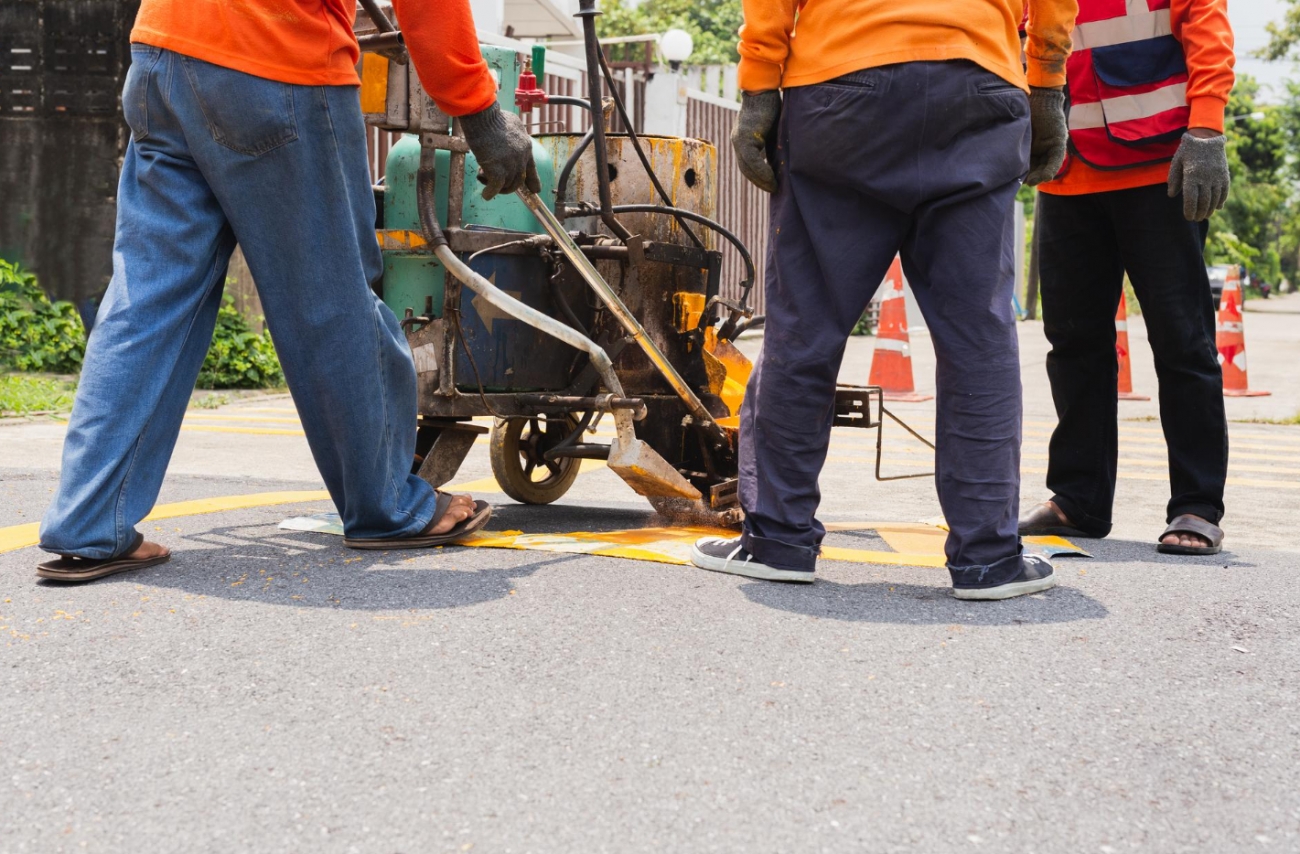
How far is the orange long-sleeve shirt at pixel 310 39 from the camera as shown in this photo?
9.96 feet

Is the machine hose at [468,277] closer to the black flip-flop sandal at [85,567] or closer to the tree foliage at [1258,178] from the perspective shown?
the black flip-flop sandal at [85,567]

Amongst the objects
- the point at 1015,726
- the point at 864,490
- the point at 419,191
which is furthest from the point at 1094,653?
the point at 864,490

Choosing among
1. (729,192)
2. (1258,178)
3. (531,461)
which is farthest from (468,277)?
(1258,178)

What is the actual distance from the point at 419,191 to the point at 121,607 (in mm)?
1450

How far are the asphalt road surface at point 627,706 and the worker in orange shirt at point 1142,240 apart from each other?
53 cm

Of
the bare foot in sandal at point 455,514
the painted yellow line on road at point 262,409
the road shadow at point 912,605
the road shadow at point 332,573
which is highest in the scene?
the bare foot in sandal at point 455,514

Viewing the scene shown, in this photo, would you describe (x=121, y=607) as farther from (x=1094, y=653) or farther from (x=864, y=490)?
(x=864, y=490)

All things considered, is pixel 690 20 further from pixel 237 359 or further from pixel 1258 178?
pixel 237 359

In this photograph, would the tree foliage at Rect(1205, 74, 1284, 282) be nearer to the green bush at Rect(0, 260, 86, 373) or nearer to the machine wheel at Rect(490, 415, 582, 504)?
the green bush at Rect(0, 260, 86, 373)

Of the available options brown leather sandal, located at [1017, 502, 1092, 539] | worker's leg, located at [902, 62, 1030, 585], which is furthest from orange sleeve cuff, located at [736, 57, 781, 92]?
brown leather sandal, located at [1017, 502, 1092, 539]

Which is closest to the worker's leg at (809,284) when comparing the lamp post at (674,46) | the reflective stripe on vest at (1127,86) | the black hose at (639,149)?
the black hose at (639,149)

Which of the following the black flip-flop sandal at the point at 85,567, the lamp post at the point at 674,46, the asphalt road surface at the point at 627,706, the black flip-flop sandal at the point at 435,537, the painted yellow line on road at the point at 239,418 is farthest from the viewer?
the lamp post at the point at 674,46

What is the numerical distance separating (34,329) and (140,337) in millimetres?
6877

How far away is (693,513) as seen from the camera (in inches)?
165
